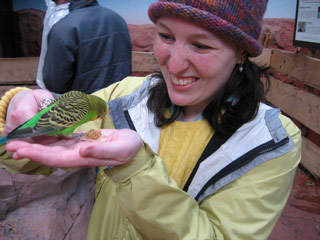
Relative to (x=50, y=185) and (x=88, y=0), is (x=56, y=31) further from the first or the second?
(x=50, y=185)

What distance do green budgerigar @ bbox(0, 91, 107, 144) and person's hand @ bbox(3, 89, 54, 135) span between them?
41 millimetres

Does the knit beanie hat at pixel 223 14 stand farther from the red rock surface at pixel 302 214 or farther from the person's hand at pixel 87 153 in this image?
the red rock surface at pixel 302 214

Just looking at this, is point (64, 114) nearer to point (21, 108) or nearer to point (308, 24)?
point (21, 108)

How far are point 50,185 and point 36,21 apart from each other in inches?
157

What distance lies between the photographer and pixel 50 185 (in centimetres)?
187

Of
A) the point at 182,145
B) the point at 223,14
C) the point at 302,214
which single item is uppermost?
the point at 223,14

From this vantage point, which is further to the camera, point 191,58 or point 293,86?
point 293,86

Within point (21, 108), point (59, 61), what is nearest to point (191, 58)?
point (21, 108)

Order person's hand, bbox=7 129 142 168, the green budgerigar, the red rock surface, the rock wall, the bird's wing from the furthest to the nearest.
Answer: the red rock surface < the rock wall < the bird's wing < the green budgerigar < person's hand, bbox=7 129 142 168

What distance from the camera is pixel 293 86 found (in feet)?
15.5

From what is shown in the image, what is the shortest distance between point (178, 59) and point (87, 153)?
1.86 ft

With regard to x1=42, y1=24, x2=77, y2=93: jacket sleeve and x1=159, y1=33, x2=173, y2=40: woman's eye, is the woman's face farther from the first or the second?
x1=42, y1=24, x2=77, y2=93: jacket sleeve

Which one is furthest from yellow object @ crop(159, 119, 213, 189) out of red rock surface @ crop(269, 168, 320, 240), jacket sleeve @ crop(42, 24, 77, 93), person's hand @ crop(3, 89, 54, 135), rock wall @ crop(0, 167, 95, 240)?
red rock surface @ crop(269, 168, 320, 240)

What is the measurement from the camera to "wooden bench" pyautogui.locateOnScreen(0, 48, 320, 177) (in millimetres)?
4078
